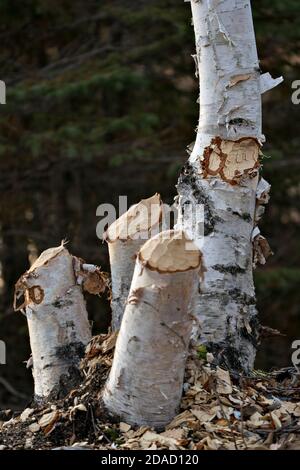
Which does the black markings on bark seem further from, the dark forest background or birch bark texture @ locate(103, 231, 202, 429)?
the dark forest background

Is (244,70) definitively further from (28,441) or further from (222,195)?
(28,441)

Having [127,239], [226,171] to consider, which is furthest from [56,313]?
[226,171]

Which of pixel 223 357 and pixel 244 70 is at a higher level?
pixel 244 70

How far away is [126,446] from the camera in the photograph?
2719 millimetres

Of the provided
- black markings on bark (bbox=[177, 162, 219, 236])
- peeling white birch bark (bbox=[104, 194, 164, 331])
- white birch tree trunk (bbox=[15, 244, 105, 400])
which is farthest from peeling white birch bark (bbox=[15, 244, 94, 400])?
black markings on bark (bbox=[177, 162, 219, 236])

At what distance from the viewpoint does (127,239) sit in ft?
10.1

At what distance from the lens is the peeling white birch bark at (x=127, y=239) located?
3088 millimetres

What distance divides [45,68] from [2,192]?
1266mm

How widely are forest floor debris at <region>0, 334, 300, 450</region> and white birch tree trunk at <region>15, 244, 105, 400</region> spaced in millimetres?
77

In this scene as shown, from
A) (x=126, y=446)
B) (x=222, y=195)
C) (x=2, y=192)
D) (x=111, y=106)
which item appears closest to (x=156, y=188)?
(x=111, y=106)

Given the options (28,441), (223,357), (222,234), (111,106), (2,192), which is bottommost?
(28,441)

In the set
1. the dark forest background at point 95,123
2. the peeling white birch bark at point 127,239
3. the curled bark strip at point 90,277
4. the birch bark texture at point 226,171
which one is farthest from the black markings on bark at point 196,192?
the dark forest background at point 95,123

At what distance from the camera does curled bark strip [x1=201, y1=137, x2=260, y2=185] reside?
3.18 meters

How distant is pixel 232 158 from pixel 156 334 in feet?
2.93
